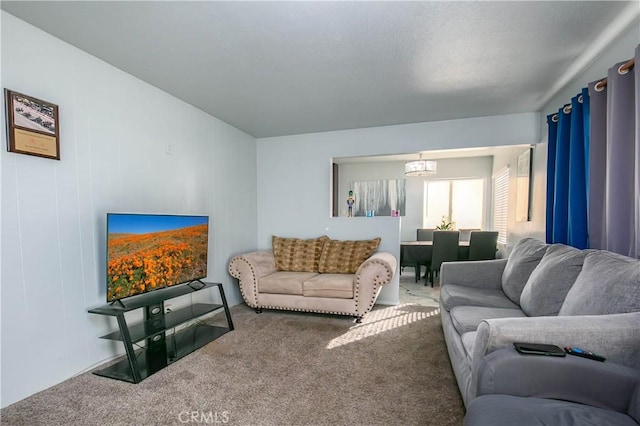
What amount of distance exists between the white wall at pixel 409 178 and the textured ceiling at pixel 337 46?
274cm

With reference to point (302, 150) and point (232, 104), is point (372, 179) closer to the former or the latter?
point (302, 150)

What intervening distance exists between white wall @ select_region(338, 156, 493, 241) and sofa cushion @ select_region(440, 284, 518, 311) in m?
3.42

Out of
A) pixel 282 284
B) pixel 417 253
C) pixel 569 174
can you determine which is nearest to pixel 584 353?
pixel 569 174

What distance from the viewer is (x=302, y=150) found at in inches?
170

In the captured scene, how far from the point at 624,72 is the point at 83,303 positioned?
12.4 ft

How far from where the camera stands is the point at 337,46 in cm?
206

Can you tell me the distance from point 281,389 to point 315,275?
171 centimetres

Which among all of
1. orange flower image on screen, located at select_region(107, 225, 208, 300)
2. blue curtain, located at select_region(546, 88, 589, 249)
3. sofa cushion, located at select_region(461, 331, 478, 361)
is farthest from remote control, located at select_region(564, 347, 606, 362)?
orange flower image on screen, located at select_region(107, 225, 208, 300)

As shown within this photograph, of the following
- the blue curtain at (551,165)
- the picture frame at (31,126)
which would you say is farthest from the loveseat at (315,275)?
the picture frame at (31,126)

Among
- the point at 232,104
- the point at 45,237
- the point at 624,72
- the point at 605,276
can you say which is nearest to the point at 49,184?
the point at 45,237

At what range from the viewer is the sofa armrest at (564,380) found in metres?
1.05

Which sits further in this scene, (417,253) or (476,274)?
(417,253)

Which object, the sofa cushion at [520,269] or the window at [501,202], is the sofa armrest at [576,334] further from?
the window at [501,202]

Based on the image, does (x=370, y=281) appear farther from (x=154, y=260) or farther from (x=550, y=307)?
(x=154, y=260)
